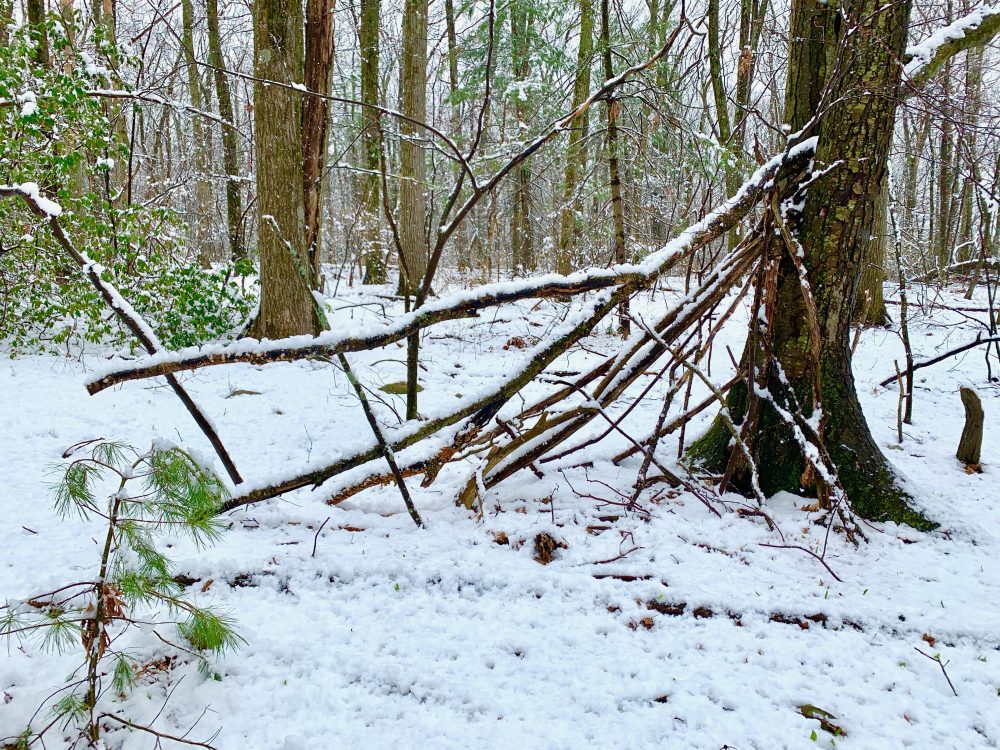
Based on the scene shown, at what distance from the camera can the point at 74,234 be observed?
5.73m

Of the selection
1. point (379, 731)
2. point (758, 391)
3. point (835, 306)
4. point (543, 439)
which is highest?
point (835, 306)

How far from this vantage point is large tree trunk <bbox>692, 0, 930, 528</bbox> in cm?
265

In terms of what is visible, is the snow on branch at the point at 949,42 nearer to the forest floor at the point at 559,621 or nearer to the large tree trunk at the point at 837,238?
the large tree trunk at the point at 837,238

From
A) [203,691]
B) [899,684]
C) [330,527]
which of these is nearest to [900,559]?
[899,684]

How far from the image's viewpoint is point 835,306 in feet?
9.39

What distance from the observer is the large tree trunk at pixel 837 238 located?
2646 mm

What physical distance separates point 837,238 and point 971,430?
70.0 inches

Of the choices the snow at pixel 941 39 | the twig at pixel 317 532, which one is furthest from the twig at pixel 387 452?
the snow at pixel 941 39

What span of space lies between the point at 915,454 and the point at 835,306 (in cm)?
163

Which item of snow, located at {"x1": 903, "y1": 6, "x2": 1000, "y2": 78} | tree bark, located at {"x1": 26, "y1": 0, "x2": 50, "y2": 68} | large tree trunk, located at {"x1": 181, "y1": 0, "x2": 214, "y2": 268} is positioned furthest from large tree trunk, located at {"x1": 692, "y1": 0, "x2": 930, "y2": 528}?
large tree trunk, located at {"x1": 181, "y1": 0, "x2": 214, "y2": 268}

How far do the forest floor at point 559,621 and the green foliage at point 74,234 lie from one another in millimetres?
2782

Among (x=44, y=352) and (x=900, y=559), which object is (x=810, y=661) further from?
(x=44, y=352)

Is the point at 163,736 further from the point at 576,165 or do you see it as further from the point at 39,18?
the point at 39,18

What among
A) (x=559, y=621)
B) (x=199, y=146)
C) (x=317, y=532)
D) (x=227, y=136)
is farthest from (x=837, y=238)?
(x=199, y=146)
